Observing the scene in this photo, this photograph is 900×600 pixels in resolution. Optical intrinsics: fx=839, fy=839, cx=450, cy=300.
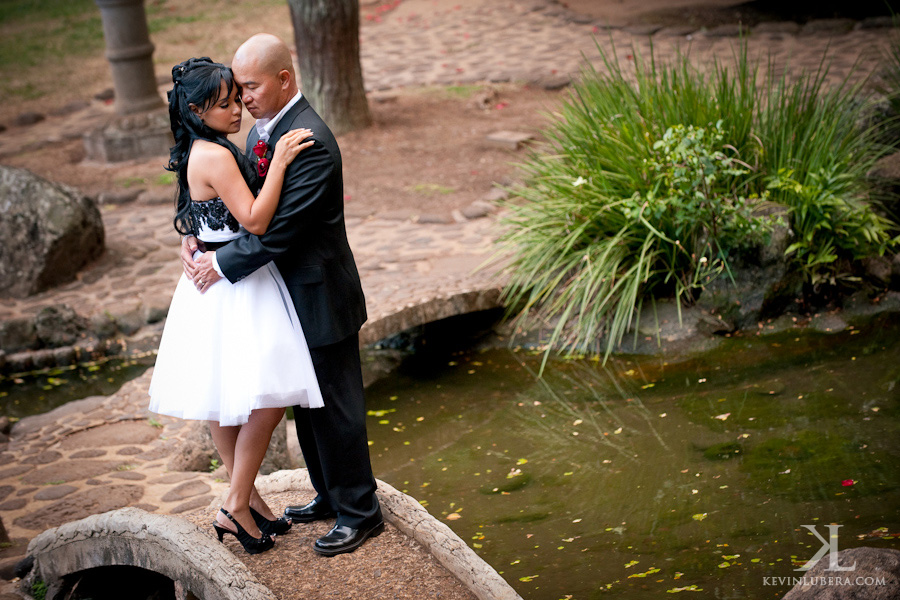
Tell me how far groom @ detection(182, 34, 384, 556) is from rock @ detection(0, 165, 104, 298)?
14.0 feet

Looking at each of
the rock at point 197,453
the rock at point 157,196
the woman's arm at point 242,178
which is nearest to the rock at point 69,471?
the rock at point 197,453

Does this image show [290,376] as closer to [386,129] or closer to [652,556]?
[652,556]

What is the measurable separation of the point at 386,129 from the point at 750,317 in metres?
5.28

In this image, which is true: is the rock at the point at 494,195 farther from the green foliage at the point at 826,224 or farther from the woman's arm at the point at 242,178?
the woman's arm at the point at 242,178

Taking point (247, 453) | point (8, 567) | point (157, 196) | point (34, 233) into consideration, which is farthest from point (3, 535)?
point (157, 196)

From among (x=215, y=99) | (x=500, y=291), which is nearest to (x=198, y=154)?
(x=215, y=99)

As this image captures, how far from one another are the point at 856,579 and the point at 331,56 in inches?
291

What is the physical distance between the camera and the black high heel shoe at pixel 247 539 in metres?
3.02

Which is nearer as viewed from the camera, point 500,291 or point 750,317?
point 750,317

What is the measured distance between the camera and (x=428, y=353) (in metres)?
5.94

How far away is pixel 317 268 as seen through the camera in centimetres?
288

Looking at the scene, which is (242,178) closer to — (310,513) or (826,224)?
(310,513)

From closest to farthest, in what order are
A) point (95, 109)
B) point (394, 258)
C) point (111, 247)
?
1. point (394, 258)
2. point (111, 247)
3. point (95, 109)

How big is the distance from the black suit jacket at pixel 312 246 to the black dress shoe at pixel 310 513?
0.75 m
